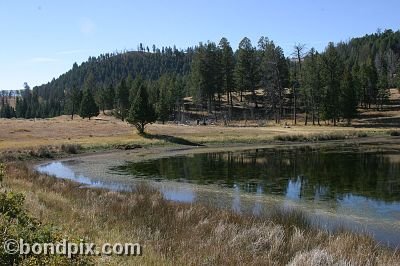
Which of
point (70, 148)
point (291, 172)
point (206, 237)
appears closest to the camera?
point (206, 237)

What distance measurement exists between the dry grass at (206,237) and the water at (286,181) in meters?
4.32

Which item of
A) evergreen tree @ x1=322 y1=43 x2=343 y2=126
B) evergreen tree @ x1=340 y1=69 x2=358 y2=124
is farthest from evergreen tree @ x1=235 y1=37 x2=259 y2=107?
evergreen tree @ x1=340 y1=69 x2=358 y2=124

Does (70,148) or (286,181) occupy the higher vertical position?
(70,148)

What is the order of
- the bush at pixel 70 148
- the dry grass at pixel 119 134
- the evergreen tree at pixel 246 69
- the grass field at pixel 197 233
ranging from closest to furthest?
the grass field at pixel 197 233
the bush at pixel 70 148
the dry grass at pixel 119 134
the evergreen tree at pixel 246 69

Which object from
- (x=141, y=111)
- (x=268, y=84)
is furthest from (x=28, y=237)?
(x=268, y=84)

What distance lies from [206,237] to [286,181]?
2294 cm

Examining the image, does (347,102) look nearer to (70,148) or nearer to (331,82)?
(331,82)

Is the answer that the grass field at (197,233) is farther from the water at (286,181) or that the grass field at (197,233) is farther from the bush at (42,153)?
the bush at (42,153)

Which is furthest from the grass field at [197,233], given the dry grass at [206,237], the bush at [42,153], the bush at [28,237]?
the bush at [42,153]

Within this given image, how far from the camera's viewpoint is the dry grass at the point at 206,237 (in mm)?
10969

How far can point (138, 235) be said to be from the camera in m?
13.0

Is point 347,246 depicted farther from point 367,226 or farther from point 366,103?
point 366,103

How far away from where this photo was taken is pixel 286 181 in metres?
35.7

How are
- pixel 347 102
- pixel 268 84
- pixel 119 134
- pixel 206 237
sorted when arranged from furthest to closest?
pixel 268 84 < pixel 347 102 < pixel 119 134 < pixel 206 237
